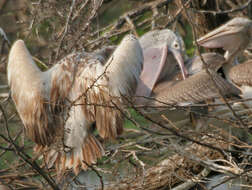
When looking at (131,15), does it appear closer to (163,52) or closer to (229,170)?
(163,52)

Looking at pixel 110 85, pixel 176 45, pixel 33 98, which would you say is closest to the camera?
pixel 110 85

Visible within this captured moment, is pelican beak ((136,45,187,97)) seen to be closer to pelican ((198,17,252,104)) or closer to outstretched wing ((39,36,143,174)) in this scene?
pelican ((198,17,252,104))

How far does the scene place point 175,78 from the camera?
396 cm

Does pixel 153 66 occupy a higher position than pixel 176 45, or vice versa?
pixel 176 45

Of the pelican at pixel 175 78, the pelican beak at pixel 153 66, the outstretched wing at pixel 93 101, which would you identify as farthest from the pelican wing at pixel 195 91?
the outstretched wing at pixel 93 101

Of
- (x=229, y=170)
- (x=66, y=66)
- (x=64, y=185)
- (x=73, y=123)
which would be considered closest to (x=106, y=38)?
(x=66, y=66)

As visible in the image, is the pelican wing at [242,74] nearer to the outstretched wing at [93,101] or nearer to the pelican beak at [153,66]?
the pelican beak at [153,66]

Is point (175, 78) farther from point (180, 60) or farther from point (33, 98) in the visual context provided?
point (33, 98)

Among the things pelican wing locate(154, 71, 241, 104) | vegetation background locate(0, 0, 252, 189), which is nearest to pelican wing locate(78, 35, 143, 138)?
vegetation background locate(0, 0, 252, 189)

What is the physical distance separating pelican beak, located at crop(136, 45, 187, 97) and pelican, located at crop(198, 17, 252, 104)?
1.03 feet

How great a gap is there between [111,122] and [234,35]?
1540 mm

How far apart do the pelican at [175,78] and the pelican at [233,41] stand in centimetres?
10

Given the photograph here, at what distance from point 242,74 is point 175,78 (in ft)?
1.73

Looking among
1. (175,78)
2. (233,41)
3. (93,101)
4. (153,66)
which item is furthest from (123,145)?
(233,41)
